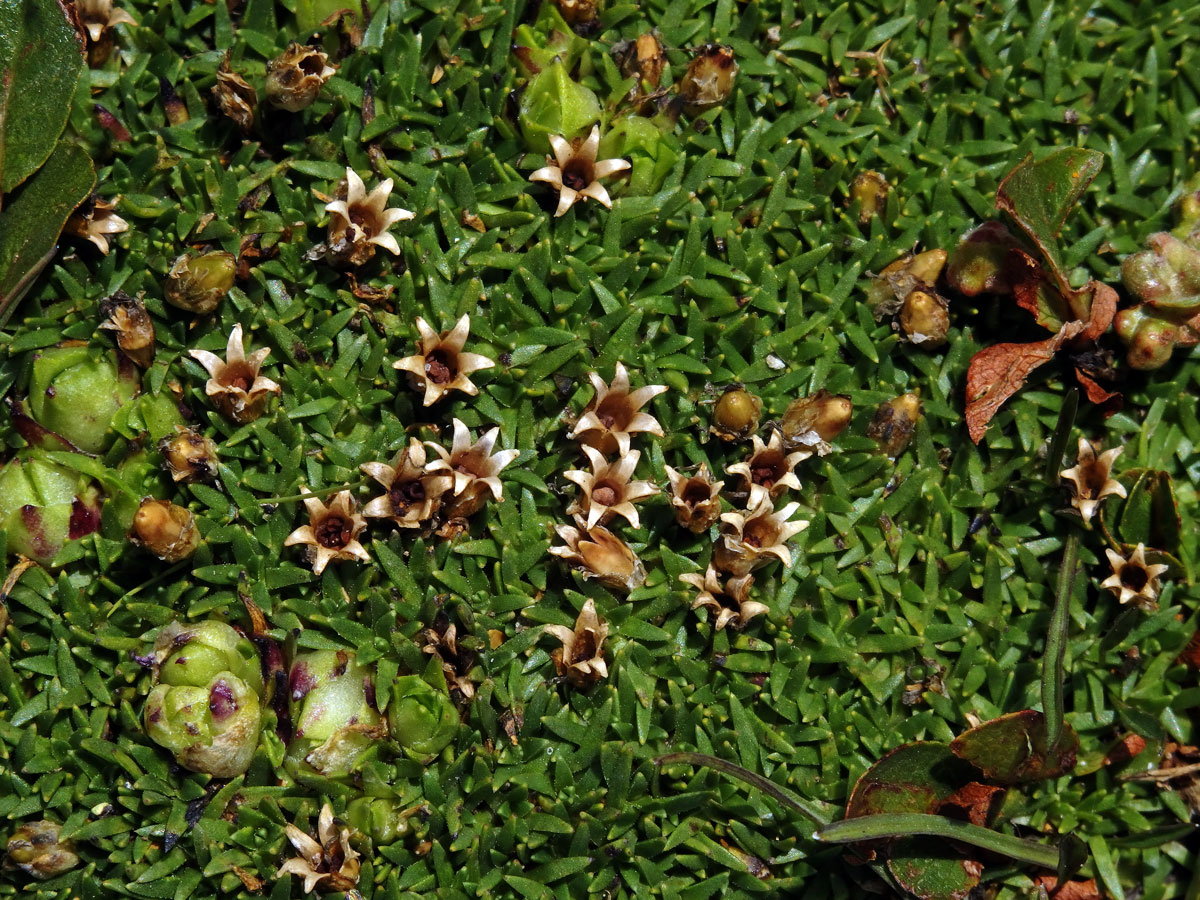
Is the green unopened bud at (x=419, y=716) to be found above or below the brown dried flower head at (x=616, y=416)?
below

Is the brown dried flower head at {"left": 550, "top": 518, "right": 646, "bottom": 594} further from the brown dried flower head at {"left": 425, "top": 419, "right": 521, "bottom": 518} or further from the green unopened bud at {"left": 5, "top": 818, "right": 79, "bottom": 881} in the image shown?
the green unopened bud at {"left": 5, "top": 818, "right": 79, "bottom": 881}

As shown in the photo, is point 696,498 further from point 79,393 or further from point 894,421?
point 79,393

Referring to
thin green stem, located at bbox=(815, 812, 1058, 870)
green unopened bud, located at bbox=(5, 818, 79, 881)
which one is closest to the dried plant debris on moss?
green unopened bud, located at bbox=(5, 818, 79, 881)

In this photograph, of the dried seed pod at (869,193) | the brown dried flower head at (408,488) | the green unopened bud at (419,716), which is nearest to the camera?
the green unopened bud at (419,716)

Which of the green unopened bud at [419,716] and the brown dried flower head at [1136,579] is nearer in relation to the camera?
the green unopened bud at [419,716]

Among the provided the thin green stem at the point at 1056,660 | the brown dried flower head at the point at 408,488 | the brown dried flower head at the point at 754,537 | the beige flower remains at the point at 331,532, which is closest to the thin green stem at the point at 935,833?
the thin green stem at the point at 1056,660

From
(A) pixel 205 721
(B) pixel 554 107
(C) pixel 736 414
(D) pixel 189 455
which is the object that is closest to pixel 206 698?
(A) pixel 205 721

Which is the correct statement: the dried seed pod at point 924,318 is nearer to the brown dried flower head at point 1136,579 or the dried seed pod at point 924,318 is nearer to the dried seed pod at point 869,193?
the dried seed pod at point 869,193
